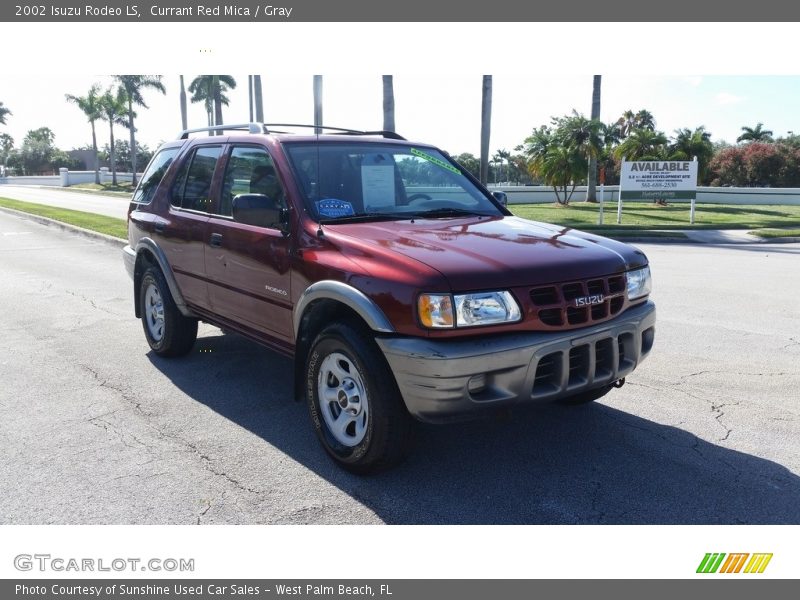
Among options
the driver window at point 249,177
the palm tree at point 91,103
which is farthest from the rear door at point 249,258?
the palm tree at point 91,103

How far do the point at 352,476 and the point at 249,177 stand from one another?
2.22m

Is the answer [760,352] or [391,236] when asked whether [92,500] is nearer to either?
[391,236]

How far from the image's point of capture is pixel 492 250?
150 inches

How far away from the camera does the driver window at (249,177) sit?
4.59m

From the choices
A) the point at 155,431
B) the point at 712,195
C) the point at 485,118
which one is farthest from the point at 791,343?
the point at 712,195

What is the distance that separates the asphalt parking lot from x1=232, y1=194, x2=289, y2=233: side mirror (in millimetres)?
1340

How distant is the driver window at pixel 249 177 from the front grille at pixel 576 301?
5.91 ft

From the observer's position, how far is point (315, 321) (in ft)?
13.5

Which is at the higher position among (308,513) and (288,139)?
(288,139)

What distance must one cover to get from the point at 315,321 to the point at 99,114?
65.7m

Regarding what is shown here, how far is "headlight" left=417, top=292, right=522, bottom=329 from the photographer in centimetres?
340

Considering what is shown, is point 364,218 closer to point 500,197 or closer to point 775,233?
point 500,197

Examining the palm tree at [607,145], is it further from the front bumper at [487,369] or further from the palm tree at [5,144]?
A: the palm tree at [5,144]

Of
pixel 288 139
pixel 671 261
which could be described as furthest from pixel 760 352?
pixel 671 261
